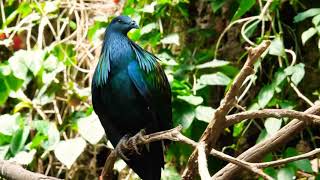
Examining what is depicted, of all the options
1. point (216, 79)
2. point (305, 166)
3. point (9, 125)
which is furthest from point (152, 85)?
point (9, 125)

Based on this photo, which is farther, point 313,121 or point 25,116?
point 25,116

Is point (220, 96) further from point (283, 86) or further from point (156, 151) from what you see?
point (156, 151)

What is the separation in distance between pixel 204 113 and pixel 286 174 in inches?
17.9

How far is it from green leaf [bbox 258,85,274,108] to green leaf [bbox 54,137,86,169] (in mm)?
813

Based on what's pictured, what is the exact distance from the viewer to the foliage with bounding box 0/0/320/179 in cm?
284

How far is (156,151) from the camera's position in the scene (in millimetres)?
2393

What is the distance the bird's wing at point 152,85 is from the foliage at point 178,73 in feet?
1.36

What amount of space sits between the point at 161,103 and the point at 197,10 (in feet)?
4.06

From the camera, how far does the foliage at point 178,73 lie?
2.84 metres

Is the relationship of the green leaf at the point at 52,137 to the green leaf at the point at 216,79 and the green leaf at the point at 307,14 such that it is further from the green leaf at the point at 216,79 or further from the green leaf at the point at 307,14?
the green leaf at the point at 307,14

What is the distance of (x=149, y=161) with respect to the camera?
239cm

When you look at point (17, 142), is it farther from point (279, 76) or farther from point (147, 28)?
point (279, 76)

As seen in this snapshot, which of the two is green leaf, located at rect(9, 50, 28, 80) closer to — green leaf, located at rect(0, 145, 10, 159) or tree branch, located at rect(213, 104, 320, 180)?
green leaf, located at rect(0, 145, 10, 159)

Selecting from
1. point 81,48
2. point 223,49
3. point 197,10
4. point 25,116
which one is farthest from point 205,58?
point 25,116
